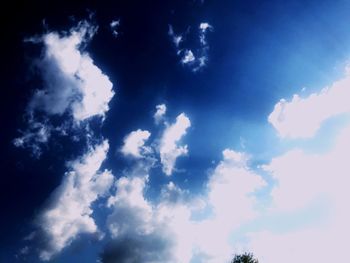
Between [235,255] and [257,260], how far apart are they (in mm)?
5417

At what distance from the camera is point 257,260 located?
73.3m

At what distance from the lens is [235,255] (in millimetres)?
75625
